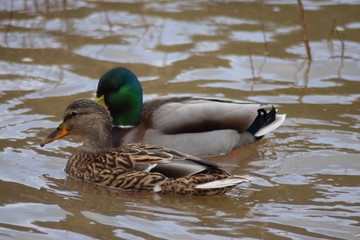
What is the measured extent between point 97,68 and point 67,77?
22.1 inches

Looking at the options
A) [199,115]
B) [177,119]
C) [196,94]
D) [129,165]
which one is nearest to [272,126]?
[199,115]

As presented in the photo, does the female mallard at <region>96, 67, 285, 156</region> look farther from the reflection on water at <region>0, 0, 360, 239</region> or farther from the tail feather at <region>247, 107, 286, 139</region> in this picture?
the reflection on water at <region>0, 0, 360, 239</region>

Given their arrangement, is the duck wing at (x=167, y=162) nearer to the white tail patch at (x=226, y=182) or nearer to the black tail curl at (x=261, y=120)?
the white tail patch at (x=226, y=182)

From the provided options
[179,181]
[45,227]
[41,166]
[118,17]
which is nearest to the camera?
[45,227]

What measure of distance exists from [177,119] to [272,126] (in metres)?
1.11

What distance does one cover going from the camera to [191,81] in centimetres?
997

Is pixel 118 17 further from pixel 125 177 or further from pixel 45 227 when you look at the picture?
pixel 45 227

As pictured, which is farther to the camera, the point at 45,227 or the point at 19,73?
the point at 19,73

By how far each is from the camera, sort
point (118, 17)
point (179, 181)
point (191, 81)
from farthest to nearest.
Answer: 1. point (118, 17)
2. point (191, 81)
3. point (179, 181)

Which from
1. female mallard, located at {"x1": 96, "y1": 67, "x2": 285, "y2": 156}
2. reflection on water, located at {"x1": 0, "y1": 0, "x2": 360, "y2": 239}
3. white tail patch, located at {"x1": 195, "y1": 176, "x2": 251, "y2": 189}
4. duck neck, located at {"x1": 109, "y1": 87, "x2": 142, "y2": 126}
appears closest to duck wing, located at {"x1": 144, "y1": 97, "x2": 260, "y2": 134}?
female mallard, located at {"x1": 96, "y1": 67, "x2": 285, "y2": 156}

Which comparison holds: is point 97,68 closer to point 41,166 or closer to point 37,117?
point 37,117

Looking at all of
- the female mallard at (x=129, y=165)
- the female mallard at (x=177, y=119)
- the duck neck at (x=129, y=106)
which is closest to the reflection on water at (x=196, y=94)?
the female mallard at (x=129, y=165)

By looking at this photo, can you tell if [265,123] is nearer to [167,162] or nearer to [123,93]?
[123,93]

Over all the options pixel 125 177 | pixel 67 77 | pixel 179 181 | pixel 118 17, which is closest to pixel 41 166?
pixel 125 177
